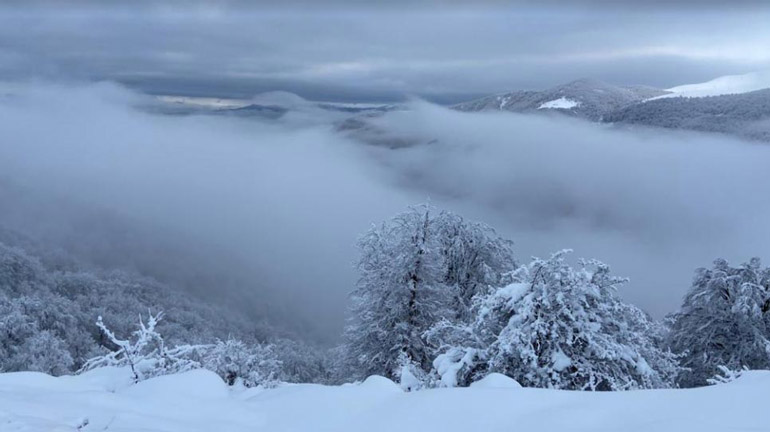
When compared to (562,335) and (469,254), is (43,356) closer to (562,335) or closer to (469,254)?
(469,254)

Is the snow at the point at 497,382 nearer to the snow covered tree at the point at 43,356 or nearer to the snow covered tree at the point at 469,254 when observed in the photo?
the snow covered tree at the point at 469,254

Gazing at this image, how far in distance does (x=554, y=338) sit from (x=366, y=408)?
15.1 feet

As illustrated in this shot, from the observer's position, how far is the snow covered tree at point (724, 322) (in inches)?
539

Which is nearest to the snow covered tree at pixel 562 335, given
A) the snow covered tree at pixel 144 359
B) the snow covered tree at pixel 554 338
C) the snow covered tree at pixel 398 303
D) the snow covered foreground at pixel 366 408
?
the snow covered tree at pixel 554 338

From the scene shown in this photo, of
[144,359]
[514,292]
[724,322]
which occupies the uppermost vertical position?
[514,292]

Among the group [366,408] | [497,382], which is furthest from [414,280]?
[366,408]

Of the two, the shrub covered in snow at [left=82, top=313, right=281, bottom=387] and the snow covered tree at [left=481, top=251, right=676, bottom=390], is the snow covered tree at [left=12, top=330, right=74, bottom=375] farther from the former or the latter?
the snow covered tree at [left=481, top=251, right=676, bottom=390]

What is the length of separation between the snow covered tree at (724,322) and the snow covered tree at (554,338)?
5.70m

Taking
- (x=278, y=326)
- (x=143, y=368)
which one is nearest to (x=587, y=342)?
(x=143, y=368)

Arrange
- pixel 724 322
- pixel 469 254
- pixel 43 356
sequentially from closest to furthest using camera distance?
1. pixel 724 322
2. pixel 469 254
3. pixel 43 356

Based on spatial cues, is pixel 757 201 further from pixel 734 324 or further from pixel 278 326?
pixel 734 324

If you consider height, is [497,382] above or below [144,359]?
above

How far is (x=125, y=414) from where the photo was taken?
4.78m

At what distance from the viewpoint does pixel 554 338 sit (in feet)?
27.9
